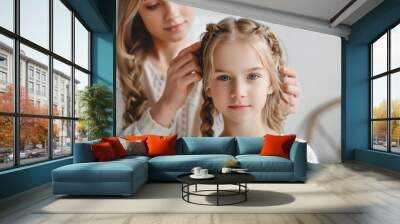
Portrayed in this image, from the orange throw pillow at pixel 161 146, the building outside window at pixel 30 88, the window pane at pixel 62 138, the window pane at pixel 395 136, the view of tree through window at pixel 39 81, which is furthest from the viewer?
the window pane at pixel 395 136

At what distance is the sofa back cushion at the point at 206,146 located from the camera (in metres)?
6.78

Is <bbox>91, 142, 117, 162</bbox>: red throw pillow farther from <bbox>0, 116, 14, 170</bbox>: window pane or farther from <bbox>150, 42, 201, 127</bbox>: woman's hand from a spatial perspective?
<bbox>150, 42, 201, 127</bbox>: woman's hand

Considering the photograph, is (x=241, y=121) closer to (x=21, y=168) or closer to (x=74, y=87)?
(x=74, y=87)

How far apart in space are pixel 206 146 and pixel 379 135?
4228 mm

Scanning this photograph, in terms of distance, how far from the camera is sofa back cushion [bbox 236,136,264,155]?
22.2 ft

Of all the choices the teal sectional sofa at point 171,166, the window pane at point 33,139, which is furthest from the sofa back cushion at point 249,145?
the window pane at point 33,139

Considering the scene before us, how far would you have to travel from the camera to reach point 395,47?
25.7 feet

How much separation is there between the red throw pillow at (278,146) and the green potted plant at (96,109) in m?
3.50

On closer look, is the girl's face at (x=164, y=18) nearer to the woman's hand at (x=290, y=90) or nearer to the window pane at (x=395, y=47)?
the woman's hand at (x=290, y=90)

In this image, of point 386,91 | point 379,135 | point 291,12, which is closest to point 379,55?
point 386,91

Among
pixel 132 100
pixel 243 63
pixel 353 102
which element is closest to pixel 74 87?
pixel 132 100

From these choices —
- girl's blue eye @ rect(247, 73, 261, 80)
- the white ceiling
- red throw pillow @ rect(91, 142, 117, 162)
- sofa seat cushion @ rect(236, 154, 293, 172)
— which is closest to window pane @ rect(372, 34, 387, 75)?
the white ceiling

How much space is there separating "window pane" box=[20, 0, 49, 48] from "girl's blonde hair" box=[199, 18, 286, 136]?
11.4ft

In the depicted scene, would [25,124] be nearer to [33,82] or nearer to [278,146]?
[33,82]
